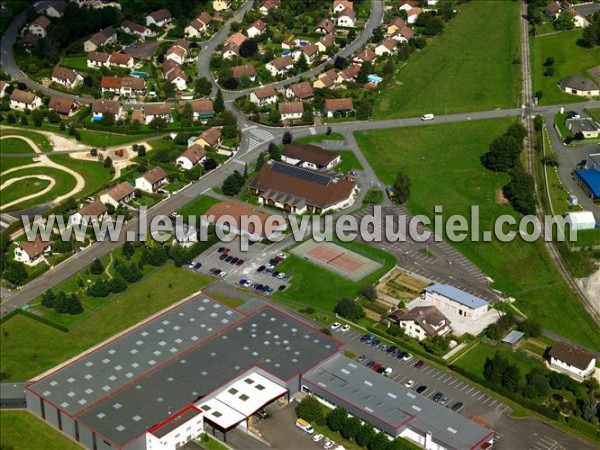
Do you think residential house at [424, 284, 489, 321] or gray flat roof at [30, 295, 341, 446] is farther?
residential house at [424, 284, 489, 321]

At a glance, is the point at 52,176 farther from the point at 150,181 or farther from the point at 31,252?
the point at 31,252

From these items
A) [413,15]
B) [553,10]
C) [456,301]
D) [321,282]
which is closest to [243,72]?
[413,15]

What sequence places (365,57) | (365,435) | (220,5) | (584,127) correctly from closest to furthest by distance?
(365,435) → (584,127) → (365,57) → (220,5)

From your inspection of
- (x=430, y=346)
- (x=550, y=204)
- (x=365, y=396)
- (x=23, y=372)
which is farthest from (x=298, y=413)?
(x=550, y=204)

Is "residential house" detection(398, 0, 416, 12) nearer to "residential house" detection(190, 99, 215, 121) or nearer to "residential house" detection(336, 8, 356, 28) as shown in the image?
"residential house" detection(336, 8, 356, 28)

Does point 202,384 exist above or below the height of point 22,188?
above

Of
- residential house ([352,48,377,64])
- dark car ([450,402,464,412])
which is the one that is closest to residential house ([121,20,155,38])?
residential house ([352,48,377,64])
